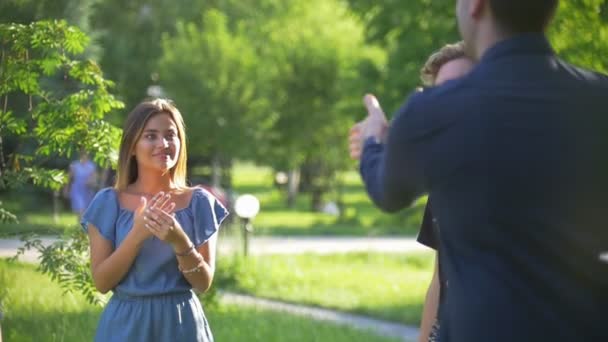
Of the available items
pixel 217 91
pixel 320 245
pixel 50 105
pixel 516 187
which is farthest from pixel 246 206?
pixel 217 91

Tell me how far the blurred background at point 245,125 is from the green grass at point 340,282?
3 centimetres

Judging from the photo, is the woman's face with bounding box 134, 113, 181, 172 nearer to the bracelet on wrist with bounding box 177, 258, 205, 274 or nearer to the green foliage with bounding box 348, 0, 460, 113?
the bracelet on wrist with bounding box 177, 258, 205, 274

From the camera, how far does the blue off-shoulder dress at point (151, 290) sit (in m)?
4.24

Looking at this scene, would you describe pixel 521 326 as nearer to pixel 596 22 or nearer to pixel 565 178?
pixel 565 178

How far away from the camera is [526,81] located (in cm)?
251

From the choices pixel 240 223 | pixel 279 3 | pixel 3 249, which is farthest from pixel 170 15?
pixel 3 249

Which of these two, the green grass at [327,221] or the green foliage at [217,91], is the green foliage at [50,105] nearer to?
the green grass at [327,221]

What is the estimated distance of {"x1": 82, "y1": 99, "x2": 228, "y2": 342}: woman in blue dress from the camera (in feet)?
13.6

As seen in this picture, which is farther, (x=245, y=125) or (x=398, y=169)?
(x=245, y=125)

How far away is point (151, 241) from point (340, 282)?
39.4ft

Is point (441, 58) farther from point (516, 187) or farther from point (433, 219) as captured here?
point (516, 187)

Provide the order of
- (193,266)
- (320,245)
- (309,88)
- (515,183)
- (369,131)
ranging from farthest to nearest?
(309,88) → (320,245) → (193,266) → (369,131) → (515,183)

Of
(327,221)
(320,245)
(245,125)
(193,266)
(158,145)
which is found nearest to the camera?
(193,266)

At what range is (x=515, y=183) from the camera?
2441 millimetres
